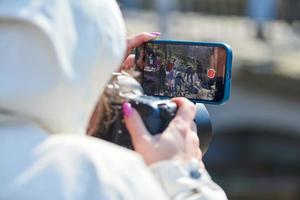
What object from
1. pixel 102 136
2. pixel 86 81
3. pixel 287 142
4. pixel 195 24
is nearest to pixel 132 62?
pixel 102 136

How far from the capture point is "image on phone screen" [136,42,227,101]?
3.57 feet

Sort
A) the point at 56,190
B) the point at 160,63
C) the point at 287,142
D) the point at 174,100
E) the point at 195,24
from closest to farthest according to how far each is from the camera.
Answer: the point at 56,190 < the point at 174,100 < the point at 160,63 < the point at 287,142 < the point at 195,24

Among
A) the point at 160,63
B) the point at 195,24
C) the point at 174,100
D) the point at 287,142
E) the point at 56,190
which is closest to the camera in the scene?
the point at 56,190

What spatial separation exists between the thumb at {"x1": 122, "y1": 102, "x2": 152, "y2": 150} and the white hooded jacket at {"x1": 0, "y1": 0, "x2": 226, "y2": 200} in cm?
5

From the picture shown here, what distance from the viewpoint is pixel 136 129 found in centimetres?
91

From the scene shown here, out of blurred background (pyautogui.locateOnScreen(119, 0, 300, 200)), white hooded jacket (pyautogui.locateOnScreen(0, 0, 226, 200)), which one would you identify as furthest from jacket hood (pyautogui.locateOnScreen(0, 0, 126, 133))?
blurred background (pyautogui.locateOnScreen(119, 0, 300, 200))

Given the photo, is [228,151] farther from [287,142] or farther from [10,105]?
[10,105]

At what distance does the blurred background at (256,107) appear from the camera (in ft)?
18.0

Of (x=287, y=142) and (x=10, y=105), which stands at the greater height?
(x=10, y=105)

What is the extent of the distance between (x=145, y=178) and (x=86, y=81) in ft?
0.31

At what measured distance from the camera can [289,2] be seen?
7090 millimetres

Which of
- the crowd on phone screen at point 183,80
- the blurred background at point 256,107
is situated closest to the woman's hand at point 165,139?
the crowd on phone screen at point 183,80

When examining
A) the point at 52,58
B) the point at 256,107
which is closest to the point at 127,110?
the point at 52,58

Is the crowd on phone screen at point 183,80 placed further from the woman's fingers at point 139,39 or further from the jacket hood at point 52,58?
the jacket hood at point 52,58
